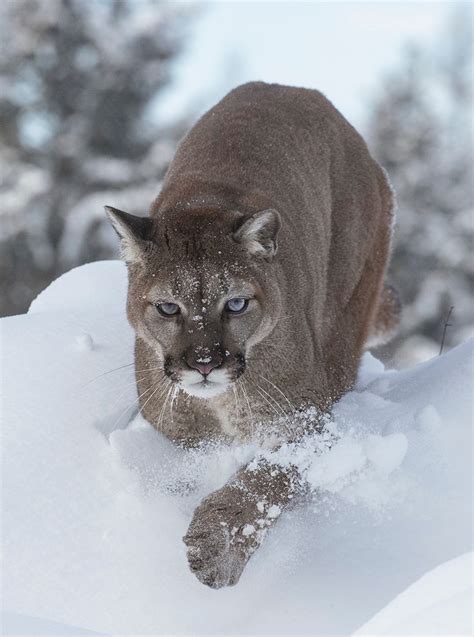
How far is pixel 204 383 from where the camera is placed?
3910mm

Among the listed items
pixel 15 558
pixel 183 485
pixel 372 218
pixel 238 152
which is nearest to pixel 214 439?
pixel 183 485

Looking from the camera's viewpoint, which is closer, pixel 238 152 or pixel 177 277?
pixel 177 277

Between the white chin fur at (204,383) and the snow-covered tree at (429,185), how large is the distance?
19111 millimetres

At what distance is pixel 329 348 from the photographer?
5.18 meters

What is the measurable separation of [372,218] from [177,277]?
218 cm

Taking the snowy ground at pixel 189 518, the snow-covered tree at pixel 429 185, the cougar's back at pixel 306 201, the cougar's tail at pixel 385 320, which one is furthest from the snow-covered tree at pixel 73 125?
the snowy ground at pixel 189 518

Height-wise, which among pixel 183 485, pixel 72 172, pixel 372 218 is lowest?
pixel 72 172

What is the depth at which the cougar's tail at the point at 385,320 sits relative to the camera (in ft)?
21.6

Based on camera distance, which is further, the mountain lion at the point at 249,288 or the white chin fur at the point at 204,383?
the mountain lion at the point at 249,288

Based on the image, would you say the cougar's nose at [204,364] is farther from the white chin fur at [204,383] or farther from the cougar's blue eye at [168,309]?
the cougar's blue eye at [168,309]

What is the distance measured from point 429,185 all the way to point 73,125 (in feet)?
29.9

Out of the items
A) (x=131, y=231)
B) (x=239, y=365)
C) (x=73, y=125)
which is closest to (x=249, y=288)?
(x=239, y=365)

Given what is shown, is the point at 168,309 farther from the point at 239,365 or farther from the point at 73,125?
the point at 73,125

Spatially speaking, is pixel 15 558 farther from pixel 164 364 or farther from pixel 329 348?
pixel 329 348
